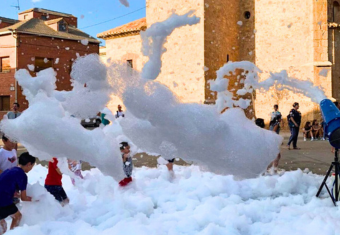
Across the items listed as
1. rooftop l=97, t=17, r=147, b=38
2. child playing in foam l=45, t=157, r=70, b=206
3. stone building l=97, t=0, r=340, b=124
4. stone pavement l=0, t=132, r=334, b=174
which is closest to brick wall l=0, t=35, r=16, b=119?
rooftop l=97, t=17, r=147, b=38

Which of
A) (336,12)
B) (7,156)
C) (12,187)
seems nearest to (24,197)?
(12,187)

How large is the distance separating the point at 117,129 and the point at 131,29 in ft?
48.8

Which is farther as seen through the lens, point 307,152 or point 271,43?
point 271,43

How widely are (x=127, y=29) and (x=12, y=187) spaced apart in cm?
1808

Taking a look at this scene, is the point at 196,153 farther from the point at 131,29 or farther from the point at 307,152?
the point at 131,29

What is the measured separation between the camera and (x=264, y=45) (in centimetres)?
1695

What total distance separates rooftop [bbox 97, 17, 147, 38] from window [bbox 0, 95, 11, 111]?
7.85m

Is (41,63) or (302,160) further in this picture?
(41,63)

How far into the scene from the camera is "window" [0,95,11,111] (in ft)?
78.7

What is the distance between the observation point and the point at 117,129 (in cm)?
659

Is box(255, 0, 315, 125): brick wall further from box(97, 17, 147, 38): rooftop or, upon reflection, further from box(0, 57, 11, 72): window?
box(0, 57, 11, 72): window

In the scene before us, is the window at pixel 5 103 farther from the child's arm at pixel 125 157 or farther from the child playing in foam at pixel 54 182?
the child playing in foam at pixel 54 182

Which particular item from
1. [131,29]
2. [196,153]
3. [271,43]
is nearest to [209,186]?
[196,153]

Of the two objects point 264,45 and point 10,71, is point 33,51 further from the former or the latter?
point 264,45
